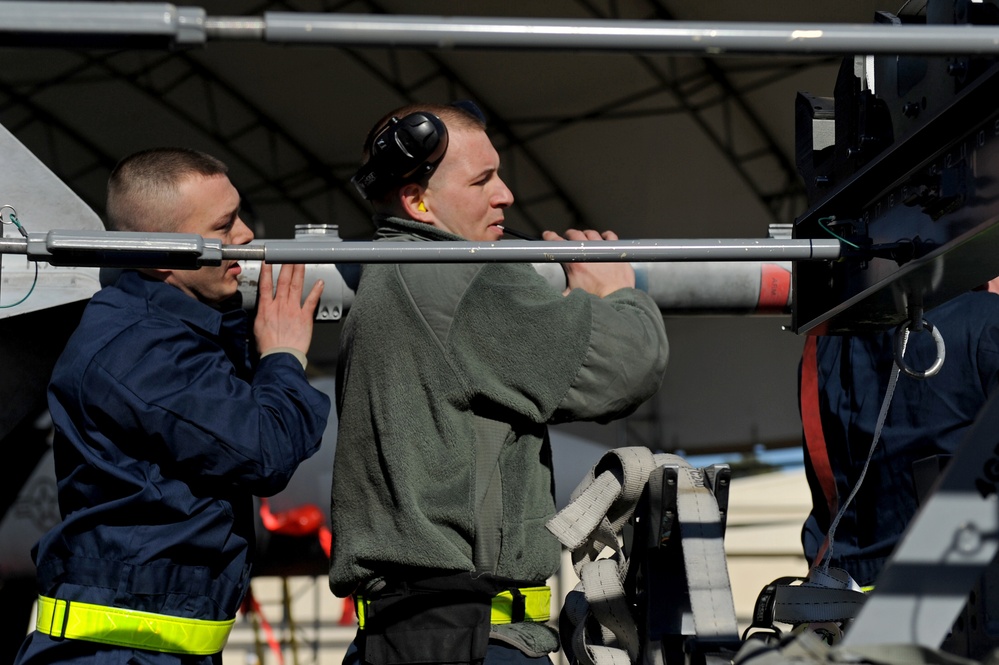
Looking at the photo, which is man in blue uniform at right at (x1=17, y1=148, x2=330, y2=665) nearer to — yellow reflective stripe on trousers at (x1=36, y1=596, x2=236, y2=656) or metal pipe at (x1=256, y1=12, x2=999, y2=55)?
yellow reflective stripe on trousers at (x1=36, y1=596, x2=236, y2=656)

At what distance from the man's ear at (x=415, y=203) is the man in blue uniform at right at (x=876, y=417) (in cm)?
88

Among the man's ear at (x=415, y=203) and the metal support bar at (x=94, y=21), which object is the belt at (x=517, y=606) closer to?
the man's ear at (x=415, y=203)

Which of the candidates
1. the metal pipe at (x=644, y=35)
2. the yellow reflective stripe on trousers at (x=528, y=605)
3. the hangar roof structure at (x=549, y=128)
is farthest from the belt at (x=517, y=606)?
the hangar roof structure at (x=549, y=128)

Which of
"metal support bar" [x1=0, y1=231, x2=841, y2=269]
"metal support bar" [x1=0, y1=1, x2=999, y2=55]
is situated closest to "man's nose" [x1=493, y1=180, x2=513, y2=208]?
"metal support bar" [x1=0, y1=231, x2=841, y2=269]

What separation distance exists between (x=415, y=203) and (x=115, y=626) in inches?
39.4

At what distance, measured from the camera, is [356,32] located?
3.75 ft

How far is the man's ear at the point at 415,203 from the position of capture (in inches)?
93.6

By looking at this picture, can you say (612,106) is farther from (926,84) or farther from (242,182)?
(926,84)

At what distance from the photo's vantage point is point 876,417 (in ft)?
8.04

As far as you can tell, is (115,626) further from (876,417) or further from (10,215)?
(876,417)

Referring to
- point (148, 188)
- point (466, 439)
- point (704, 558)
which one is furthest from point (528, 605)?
point (148, 188)

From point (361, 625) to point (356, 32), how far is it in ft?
4.33

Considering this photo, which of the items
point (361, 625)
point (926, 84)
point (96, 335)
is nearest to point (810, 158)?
point (926, 84)

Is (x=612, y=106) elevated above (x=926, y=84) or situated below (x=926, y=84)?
above
